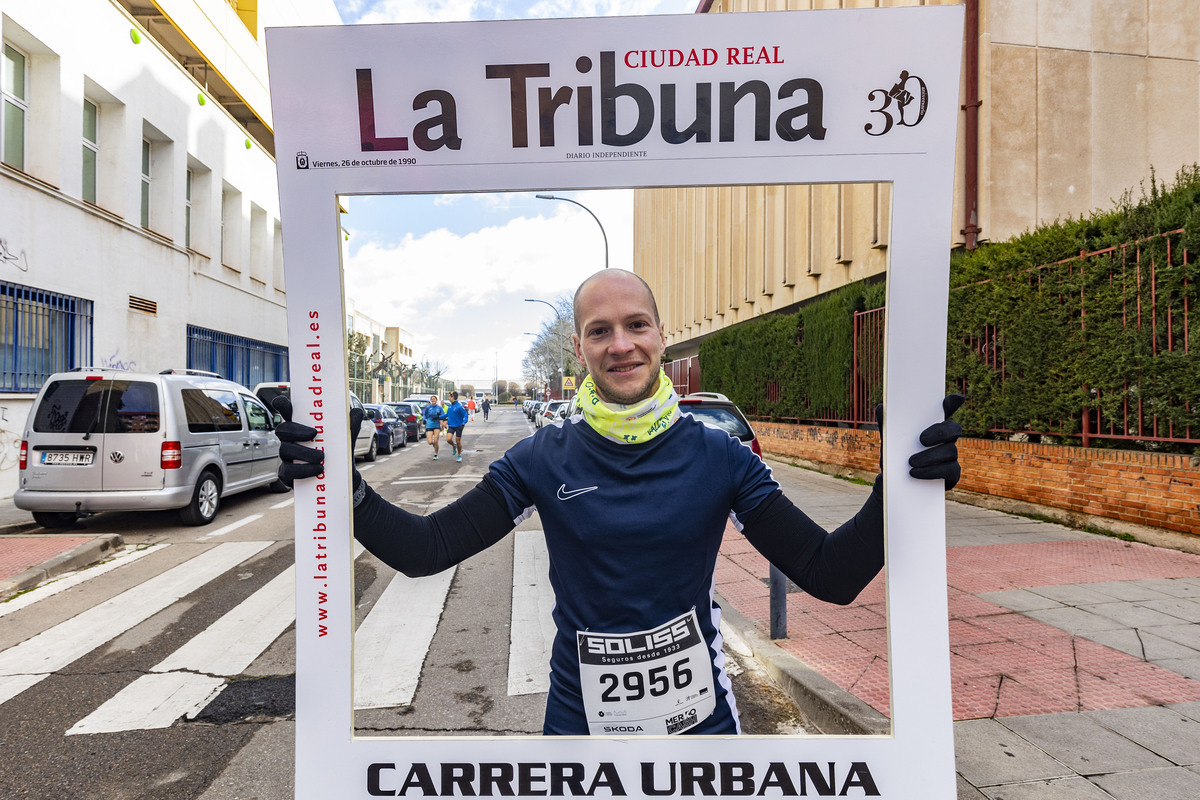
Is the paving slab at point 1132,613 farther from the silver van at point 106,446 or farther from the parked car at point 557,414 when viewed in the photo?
the silver van at point 106,446

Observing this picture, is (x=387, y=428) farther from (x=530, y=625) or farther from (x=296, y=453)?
(x=296, y=453)

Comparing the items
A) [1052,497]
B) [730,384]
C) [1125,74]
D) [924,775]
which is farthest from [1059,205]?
[924,775]

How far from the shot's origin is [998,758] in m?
2.77

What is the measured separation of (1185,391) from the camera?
6.02m

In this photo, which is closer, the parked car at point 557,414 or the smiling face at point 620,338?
the smiling face at point 620,338

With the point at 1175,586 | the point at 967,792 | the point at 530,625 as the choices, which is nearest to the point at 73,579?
the point at 530,625

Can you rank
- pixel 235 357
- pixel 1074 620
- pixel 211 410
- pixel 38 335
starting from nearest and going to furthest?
pixel 1074 620 < pixel 211 410 < pixel 38 335 < pixel 235 357

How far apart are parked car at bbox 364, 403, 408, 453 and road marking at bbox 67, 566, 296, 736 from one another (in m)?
12.1

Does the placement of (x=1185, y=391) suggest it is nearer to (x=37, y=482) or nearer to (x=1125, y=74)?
(x=1125, y=74)

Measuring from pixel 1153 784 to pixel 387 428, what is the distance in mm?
18467

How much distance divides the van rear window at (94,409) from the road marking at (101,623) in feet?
7.16

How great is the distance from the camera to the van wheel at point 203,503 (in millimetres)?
8430

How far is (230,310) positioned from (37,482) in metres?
12.2

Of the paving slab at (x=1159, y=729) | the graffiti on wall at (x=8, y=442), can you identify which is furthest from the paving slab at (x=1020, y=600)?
the graffiti on wall at (x=8, y=442)
